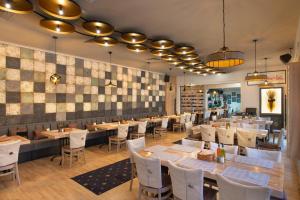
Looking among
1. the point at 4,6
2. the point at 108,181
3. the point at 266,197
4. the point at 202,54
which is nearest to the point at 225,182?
the point at 266,197

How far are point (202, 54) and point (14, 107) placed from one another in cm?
615

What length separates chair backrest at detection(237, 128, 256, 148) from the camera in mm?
4242

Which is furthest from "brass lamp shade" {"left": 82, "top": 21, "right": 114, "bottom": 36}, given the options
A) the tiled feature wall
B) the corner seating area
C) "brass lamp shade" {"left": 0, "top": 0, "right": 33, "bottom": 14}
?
the corner seating area

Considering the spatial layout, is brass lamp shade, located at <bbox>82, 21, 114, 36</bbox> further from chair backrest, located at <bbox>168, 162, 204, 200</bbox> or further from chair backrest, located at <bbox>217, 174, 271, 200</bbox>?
chair backrest, located at <bbox>217, 174, 271, 200</bbox>

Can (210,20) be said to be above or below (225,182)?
above

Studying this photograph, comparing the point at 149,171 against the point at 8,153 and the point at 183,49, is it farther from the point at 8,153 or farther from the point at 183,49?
the point at 183,49

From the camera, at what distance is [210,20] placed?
370cm

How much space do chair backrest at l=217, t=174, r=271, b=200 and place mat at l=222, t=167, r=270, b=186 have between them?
0.91ft

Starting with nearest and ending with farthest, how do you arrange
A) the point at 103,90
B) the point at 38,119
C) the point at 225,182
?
1. the point at 225,182
2. the point at 38,119
3. the point at 103,90

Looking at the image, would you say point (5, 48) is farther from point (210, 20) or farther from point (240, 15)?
point (240, 15)

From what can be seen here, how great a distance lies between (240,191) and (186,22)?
3.31 metres

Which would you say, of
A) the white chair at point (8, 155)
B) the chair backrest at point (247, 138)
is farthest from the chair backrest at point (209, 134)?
the white chair at point (8, 155)

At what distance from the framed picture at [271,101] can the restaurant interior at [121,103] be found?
0.15m

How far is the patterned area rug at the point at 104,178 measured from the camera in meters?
3.39
